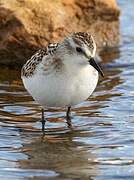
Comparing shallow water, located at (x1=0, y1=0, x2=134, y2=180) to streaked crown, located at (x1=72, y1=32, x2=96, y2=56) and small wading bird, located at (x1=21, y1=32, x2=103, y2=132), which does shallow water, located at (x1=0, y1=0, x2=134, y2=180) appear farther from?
streaked crown, located at (x1=72, y1=32, x2=96, y2=56)

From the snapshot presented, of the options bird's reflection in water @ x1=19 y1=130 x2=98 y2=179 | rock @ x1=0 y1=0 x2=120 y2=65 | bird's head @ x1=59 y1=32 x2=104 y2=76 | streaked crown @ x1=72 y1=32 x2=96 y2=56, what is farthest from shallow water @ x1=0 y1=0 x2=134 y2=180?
streaked crown @ x1=72 y1=32 x2=96 y2=56

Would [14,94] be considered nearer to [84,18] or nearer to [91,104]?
[91,104]

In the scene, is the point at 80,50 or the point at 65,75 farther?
the point at 65,75

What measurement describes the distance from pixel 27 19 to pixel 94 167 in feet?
17.7

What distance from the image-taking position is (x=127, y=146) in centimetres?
869

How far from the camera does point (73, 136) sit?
369 inches

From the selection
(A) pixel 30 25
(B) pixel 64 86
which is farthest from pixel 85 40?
(A) pixel 30 25

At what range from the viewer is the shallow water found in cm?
781

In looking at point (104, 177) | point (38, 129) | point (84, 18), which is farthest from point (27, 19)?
→ point (104, 177)

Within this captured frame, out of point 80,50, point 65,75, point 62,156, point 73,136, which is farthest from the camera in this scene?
point 73,136

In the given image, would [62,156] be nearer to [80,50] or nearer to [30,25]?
[80,50]

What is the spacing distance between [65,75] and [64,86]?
140mm

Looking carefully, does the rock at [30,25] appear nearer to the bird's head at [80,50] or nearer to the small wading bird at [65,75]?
the small wading bird at [65,75]

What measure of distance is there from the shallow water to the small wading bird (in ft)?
1.89
